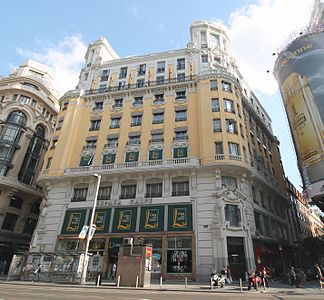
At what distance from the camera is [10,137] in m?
45.4

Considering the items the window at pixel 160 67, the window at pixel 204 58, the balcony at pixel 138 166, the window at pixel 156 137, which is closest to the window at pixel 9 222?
the balcony at pixel 138 166

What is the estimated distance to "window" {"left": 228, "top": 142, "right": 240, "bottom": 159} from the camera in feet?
99.4

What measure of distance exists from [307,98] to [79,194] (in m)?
34.7

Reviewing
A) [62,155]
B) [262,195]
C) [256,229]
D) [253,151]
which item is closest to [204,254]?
[256,229]

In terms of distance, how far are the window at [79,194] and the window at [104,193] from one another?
1.92 metres

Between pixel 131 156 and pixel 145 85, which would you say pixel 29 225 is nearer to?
pixel 131 156

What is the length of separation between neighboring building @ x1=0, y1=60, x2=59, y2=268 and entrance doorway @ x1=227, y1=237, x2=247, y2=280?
33.5m

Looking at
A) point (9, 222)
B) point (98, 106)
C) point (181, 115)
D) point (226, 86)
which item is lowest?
point (9, 222)

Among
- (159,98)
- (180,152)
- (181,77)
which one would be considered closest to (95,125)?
(159,98)

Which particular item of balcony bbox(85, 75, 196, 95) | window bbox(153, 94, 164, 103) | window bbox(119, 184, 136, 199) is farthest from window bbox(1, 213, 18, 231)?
window bbox(153, 94, 164, 103)

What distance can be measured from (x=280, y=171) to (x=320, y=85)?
17.0 meters

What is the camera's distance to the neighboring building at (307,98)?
34.7 m

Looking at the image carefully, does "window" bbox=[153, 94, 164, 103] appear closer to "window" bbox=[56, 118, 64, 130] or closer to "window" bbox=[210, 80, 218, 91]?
"window" bbox=[210, 80, 218, 91]

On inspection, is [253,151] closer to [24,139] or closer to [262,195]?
[262,195]
